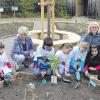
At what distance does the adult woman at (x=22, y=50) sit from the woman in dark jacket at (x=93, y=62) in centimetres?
114

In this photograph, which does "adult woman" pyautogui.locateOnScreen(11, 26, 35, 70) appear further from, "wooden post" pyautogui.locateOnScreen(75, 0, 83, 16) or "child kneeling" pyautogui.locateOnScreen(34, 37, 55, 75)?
"wooden post" pyautogui.locateOnScreen(75, 0, 83, 16)

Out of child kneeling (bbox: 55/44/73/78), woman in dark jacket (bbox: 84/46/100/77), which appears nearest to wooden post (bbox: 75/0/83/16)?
woman in dark jacket (bbox: 84/46/100/77)

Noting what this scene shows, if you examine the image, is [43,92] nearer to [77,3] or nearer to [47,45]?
[47,45]

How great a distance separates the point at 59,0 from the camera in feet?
59.8

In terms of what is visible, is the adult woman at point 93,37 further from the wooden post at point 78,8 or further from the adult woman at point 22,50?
the wooden post at point 78,8

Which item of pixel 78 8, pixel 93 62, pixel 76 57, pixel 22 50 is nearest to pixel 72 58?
pixel 76 57

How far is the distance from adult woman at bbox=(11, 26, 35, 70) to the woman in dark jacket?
1137 mm

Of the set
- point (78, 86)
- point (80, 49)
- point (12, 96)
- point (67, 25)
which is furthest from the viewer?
point (67, 25)

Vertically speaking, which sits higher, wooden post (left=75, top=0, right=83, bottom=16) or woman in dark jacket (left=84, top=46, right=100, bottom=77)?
wooden post (left=75, top=0, right=83, bottom=16)

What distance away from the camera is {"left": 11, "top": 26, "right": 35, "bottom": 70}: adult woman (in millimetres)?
6449

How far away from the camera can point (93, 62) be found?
19.6 ft

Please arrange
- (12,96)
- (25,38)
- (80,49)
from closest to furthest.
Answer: (12,96)
(80,49)
(25,38)

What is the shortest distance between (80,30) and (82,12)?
6.38 metres

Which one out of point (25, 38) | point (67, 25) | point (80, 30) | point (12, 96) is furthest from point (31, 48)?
point (67, 25)
